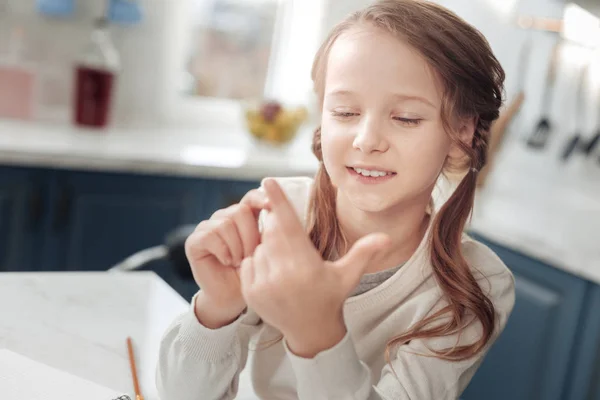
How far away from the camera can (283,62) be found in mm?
3098

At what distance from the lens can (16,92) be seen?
2555 millimetres

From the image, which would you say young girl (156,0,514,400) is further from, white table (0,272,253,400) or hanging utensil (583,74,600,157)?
hanging utensil (583,74,600,157)

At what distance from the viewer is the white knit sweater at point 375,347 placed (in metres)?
0.80

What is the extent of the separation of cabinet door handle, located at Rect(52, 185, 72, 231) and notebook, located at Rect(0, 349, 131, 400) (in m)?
1.35

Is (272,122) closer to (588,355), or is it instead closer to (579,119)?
(579,119)

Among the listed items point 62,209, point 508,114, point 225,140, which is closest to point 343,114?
point 62,209

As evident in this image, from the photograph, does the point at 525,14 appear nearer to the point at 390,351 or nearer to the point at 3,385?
the point at 390,351

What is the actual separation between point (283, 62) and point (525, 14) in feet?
3.26

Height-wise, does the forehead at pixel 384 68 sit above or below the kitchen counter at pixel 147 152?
above

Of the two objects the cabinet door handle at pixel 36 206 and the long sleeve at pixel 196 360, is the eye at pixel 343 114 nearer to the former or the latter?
the long sleeve at pixel 196 360

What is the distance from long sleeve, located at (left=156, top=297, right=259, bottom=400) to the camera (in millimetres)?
813

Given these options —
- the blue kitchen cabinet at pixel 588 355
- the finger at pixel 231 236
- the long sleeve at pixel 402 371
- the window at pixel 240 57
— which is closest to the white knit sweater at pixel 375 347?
the long sleeve at pixel 402 371

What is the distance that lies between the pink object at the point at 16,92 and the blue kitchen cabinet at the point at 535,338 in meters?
1.65

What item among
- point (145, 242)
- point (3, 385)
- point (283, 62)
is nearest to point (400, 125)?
point (3, 385)
